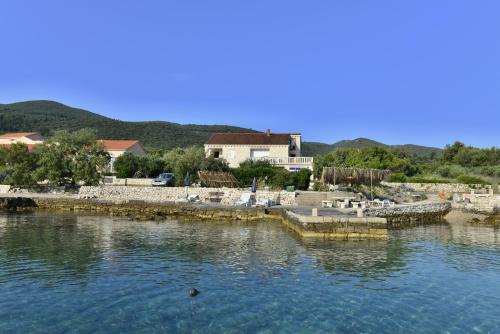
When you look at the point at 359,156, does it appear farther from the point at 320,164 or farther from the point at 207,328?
the point at 207,328

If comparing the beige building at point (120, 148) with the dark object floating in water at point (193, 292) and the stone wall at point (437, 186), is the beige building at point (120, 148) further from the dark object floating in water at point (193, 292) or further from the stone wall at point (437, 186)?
the dark object floating in water at point (193, 292)

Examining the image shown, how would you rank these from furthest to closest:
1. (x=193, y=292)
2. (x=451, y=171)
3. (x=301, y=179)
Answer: (x=451, y=171) < (x=301, y=179) < (x=193, y=292)

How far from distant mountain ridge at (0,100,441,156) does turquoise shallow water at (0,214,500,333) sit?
80.2 metres

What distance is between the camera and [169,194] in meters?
37.5

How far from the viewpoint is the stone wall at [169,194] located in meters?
34.6

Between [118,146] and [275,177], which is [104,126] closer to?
[118,146]

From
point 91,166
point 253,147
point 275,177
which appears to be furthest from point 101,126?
point 275,177

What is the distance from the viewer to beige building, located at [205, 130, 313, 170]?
51.2 m

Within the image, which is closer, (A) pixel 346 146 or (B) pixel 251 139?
(B) pixel 251 139

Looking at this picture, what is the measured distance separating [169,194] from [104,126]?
255 feet

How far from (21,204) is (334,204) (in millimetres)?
26632

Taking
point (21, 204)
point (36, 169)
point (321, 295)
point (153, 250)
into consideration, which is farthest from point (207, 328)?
point (36, 169)

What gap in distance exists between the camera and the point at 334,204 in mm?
30391

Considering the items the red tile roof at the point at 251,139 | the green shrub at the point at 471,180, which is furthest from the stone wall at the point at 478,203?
the red tile roof at the point at 251,139
